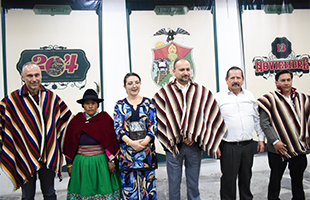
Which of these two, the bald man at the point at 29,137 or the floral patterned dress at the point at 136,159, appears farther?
the floral patterned dress at the point at 136,159

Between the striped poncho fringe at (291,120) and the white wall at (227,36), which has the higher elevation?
the white wall at (227,36)

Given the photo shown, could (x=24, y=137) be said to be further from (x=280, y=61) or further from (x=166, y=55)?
(x=280, y=61)

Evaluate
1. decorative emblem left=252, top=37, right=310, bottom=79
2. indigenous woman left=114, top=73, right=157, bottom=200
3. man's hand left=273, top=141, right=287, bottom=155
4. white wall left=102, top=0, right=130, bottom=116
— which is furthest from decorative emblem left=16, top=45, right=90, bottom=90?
decorative emblem left=252, top=37, right=310, bottom=79

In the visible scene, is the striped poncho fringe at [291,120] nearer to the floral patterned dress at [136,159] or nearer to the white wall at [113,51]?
the floral patterned dress at [136,159]

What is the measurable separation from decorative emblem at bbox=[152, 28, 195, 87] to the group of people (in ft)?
4.32

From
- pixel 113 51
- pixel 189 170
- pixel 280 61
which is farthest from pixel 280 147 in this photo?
pixel 113 51

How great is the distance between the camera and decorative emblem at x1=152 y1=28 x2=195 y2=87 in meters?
3.53

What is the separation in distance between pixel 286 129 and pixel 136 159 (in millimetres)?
1612

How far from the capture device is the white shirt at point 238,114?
7.23ft

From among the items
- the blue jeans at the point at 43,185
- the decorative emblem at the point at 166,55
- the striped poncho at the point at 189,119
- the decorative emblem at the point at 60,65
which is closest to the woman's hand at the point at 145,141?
the striped poncho at the point at 189,119

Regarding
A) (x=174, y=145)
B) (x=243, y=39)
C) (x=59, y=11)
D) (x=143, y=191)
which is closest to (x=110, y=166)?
(x=143, y=191)

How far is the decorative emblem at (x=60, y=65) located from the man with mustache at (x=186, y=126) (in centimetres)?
177

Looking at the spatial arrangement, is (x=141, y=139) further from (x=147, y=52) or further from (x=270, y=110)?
(x=147, y=52)

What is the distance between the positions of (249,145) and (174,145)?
823 millimetres
